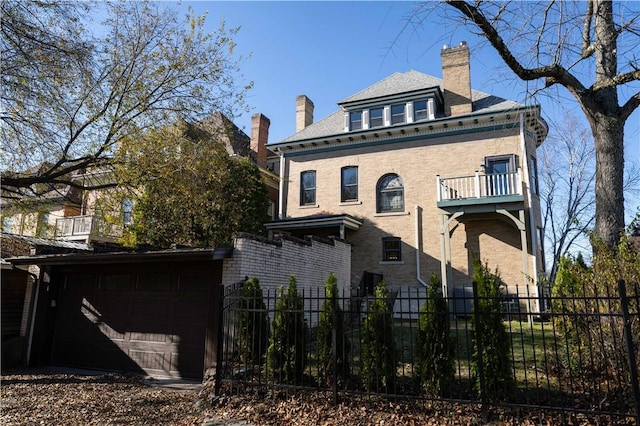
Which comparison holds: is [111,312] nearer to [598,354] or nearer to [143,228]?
[143,228]

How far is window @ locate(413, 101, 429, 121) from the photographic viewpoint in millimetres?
18312

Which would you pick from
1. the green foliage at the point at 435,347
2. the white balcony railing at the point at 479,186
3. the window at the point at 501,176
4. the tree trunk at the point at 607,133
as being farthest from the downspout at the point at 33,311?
the window at the point at 501,176

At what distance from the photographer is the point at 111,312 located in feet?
33.3

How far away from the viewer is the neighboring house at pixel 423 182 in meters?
15.5

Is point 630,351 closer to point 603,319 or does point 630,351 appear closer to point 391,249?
point 603,319

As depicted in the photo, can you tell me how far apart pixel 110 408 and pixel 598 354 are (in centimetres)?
761

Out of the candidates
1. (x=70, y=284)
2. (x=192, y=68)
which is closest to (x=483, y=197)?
(x=192, y=68)

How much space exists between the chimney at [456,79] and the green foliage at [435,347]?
44.7ft

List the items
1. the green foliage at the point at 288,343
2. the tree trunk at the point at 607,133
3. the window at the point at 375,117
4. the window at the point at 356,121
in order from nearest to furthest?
the tree trunk at the point at 607,133 → the green foliage at the point at 288,343 → the window at the point at 375,117 → the window at the point at 356,121

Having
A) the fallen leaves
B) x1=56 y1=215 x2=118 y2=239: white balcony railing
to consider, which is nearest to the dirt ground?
the fallen leaves

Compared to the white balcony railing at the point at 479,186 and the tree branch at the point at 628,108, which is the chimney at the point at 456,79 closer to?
the white balcony railing at the point at 479,186

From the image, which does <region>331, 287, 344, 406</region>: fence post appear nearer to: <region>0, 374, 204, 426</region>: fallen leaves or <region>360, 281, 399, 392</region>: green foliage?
<region>360, 281, 399, 392</region>: green foliage

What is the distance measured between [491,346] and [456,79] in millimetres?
15636

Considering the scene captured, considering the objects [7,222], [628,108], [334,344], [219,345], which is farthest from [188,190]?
[628,108]
